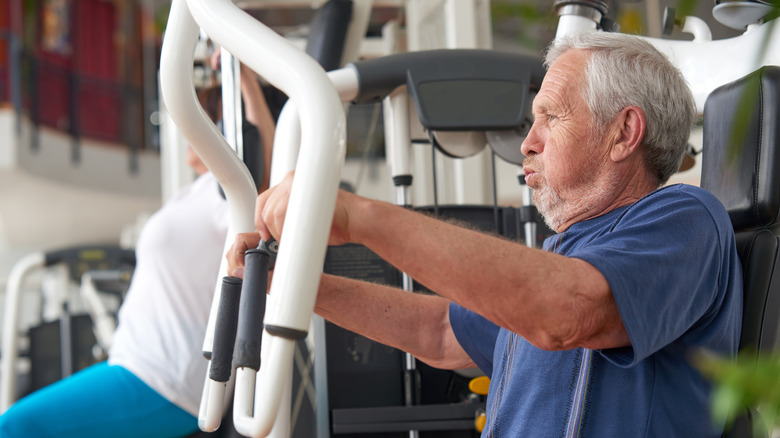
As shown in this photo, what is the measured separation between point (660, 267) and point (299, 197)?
0.40 m

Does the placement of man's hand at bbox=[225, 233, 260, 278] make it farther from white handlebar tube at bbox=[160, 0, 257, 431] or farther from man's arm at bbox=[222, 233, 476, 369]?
man's arm at bbox=[222, 233, 476, 369]

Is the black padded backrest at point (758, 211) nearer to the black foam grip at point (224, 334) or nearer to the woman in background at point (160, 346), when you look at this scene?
the black foam grip at point (224, 334)

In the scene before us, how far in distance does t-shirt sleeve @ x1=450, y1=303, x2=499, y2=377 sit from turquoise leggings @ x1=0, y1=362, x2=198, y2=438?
89 centimetres

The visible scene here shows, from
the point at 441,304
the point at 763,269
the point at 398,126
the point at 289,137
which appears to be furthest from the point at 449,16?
the point at 763,269

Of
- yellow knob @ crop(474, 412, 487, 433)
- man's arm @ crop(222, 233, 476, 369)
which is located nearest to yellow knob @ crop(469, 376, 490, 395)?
yellow knob @ crop(474, 412, 487, 433)

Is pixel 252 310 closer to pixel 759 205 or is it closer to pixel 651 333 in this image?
pixel 651 333

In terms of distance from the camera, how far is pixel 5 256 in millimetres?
7207

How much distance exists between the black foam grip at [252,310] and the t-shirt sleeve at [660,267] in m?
0.33

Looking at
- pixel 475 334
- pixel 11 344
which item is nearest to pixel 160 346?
pixel 475 334

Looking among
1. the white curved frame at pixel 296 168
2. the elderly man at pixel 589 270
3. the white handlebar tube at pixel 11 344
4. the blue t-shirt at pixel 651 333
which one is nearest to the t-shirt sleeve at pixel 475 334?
the elderly man at pixel 589 270

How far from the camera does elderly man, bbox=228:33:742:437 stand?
29.0 inches

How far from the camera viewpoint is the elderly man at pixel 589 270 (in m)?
0.74

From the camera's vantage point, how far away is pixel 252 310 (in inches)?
26.0

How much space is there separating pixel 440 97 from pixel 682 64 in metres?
0.50
